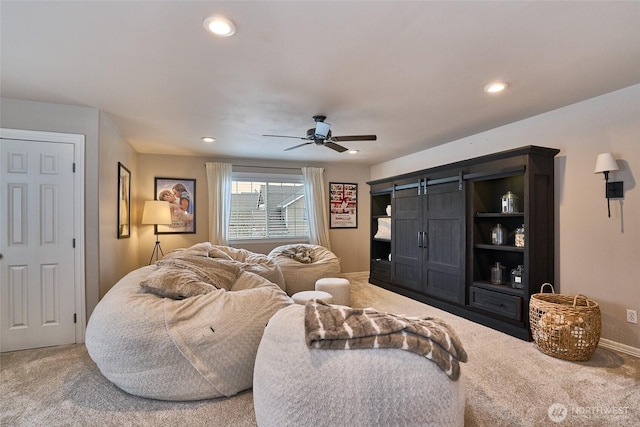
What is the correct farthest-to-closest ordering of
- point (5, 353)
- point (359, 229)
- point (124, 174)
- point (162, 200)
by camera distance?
point (359, 229) < point (162, 200) < point (124, 174) < point (5, 353)

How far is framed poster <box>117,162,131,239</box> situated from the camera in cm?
389

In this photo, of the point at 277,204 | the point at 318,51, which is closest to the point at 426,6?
the point at 318,51

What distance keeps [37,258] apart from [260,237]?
328 centimetres

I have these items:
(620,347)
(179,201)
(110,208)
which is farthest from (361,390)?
(179,201)

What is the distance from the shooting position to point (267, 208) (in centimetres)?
592

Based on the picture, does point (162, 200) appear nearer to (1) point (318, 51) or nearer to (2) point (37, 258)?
(2) point (37, 258)

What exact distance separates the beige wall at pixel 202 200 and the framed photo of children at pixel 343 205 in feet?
0.34

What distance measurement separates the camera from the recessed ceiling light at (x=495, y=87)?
103 inches

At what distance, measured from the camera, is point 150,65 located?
228 centimetres

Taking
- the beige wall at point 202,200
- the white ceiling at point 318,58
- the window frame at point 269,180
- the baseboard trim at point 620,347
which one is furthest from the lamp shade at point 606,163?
the window frame at point 269,180

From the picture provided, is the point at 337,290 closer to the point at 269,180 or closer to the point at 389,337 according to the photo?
the point at 389,337

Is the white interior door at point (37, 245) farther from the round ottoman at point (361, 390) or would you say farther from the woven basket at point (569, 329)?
the woven basket at point (569, 329)

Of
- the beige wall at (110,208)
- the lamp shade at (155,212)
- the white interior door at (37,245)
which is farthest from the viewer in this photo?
the lamp shade at (155,212)

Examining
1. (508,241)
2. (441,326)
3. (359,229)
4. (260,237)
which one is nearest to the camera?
(441,326)
